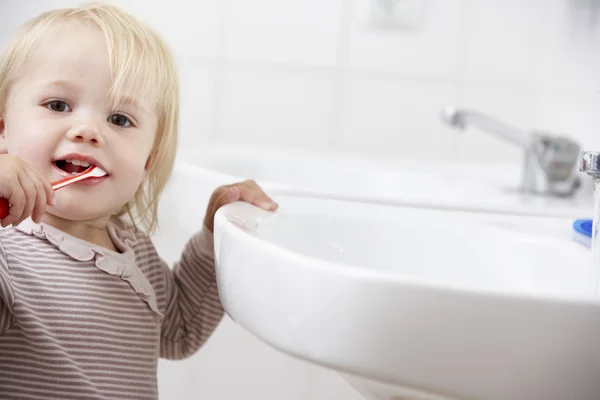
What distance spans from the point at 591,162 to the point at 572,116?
0.84m

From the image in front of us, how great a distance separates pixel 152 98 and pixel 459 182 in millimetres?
566

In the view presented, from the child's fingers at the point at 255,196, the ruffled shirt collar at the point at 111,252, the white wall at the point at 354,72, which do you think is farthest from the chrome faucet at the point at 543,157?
the ruffled shirt collar at the point at 111,252

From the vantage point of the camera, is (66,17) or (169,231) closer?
(66,17)

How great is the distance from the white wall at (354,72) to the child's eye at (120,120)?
718 millimetres

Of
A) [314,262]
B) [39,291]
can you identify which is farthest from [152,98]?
[314,262]

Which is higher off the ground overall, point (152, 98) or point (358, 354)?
point (152, 98)

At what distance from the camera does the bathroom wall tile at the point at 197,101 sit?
1.48 metres

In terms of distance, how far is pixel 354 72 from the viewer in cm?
151

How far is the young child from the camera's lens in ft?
2.24

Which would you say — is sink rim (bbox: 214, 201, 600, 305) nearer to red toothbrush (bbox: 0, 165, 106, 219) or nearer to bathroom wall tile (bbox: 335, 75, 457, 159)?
red toothbrush (bbox: 0, 165, 106, 219)

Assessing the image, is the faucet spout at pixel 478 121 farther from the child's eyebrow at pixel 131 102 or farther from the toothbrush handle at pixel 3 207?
the toothbrush handle at pixel 3 207

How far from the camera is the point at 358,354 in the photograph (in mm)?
457

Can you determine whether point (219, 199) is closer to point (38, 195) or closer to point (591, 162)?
point (38, 195)

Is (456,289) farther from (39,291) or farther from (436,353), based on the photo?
(39,291)
